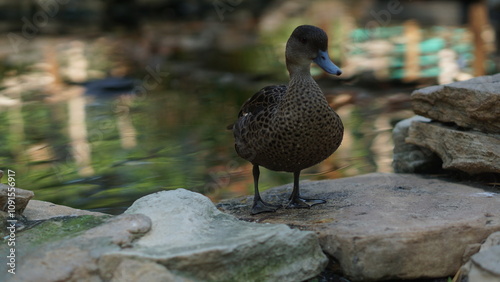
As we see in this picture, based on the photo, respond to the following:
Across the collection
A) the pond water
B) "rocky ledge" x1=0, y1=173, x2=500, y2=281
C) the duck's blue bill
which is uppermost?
the duck's blue bill

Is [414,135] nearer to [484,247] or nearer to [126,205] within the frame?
[484,247]

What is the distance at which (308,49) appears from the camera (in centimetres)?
428

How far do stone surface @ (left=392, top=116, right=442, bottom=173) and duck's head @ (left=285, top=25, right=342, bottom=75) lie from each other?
3.91 feet

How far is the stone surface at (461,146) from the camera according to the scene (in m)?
4.56

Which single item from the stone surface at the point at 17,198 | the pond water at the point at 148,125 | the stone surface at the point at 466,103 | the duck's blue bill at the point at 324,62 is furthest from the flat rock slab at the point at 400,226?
the pond water at the point at 148,125

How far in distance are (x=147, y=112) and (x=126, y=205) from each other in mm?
3414

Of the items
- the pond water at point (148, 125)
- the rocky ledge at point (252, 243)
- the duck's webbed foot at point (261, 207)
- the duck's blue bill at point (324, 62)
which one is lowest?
the pond water at point (148, 125)

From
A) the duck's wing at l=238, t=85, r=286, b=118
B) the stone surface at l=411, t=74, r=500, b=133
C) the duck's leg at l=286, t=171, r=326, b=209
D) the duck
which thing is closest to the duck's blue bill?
the duck

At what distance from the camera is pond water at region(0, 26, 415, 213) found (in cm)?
611

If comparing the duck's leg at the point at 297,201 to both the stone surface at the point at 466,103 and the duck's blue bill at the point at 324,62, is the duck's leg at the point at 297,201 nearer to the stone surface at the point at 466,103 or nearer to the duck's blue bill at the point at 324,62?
the duck's blue bill at the point at 324,62

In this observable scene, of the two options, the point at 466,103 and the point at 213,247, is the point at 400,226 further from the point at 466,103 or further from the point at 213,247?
the point at 466,103

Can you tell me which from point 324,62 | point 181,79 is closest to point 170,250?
point 324,62

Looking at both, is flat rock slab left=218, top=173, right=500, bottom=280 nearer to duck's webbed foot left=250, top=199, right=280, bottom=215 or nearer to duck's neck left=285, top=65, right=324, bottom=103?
duck's webbed foot left=250, top=199, right=280, bottom=215

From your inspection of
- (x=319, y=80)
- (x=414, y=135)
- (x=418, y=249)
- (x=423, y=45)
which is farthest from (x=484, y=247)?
(x=423, y=45)
